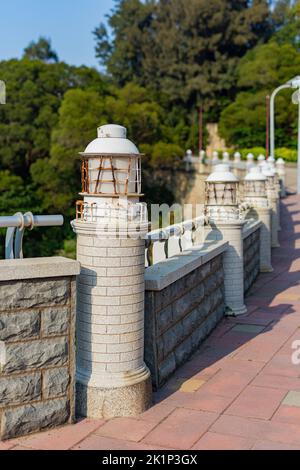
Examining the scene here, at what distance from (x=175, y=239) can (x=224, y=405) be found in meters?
2.57

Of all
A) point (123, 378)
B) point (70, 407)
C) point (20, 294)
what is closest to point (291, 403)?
point (123, 378)

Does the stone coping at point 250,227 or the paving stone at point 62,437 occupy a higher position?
the stone coping at point 250,227

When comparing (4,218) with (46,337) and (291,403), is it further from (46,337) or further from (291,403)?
(291,403)

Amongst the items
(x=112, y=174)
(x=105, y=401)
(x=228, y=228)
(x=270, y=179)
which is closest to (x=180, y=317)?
(x=105, y=401)

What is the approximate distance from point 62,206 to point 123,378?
1048 inches

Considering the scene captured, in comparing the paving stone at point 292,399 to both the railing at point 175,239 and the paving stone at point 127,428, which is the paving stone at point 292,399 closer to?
the paving stone at point 127,428

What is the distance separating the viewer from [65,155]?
29.0 meters

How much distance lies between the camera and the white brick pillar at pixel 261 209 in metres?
10.2

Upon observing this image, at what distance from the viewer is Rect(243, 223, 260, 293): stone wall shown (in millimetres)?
8508

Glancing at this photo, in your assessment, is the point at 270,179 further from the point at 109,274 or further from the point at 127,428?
the point at 127,428

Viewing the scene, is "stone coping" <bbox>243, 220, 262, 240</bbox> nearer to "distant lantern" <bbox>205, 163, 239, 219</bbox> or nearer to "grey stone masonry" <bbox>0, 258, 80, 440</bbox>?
"distant lantern" <bbox>205, 163, 239, 219</bbox>

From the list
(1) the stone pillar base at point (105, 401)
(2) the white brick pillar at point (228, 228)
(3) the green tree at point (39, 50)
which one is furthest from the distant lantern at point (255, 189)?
(3) the green tree at point (39, 50)

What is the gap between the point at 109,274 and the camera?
13.1ft

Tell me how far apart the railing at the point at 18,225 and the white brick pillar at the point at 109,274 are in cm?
19
